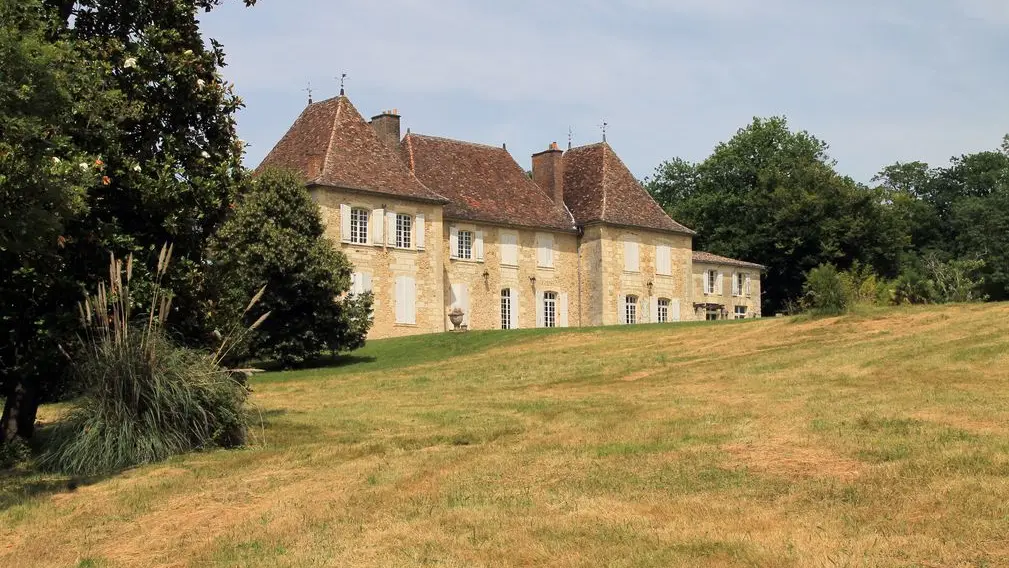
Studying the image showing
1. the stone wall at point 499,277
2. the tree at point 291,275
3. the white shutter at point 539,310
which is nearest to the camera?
the tree at point 291,275

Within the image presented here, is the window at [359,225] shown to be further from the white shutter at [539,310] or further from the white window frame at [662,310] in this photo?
the white window frame at [662,310]

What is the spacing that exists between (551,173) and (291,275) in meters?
17.8

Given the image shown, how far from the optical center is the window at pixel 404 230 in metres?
39.7

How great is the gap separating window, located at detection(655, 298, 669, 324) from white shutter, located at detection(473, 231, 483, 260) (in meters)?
8.31

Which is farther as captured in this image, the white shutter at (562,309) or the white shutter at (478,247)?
the white shutter at (562,309)

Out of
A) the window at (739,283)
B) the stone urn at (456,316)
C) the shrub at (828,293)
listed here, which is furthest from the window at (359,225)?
the window at (739,283)

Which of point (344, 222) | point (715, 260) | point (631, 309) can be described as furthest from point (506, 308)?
point (715, 260)

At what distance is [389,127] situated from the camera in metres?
42.6

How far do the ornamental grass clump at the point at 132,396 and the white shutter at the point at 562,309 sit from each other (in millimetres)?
31190

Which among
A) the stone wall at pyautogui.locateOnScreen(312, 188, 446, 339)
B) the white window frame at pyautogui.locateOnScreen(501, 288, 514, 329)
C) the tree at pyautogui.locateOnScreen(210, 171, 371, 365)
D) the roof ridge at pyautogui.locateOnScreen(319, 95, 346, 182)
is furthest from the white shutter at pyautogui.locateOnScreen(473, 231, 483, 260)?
the tree at pyautogui.locateOnScreen(210, 171, 371, 365)

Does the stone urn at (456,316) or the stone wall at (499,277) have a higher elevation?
the stone wall at (499,277)

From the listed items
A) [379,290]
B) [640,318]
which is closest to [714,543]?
[379,290]

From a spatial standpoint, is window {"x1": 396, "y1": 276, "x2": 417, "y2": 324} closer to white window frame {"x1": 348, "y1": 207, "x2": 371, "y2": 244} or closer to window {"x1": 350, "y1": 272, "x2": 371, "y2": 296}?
window {"x1": 350, "y1": 272, "x2": 371, "y2": 296}

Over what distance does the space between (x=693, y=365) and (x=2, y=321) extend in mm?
13101
